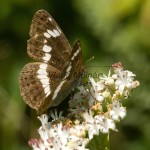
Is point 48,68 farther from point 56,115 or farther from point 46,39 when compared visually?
point 56,115

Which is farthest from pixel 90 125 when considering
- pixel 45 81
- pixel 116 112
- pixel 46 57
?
pixel 46 57

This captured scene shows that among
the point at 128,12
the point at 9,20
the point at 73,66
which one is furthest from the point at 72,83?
the point at 9,20

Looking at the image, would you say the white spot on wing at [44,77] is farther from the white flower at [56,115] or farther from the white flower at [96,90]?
the white flower at [96,90]

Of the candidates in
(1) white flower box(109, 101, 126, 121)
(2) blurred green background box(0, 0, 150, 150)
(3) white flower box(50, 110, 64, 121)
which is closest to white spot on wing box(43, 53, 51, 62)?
(3) white flower box(50, 110, 64, 121)

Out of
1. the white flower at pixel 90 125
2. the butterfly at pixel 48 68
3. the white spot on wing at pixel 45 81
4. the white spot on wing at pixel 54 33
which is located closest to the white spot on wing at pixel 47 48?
the butterfly at pixel 48 68

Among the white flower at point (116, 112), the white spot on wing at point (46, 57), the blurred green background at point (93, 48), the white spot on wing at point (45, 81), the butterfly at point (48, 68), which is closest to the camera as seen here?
the butterfly at point (48, 68)

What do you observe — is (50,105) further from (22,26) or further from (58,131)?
(22,26)
